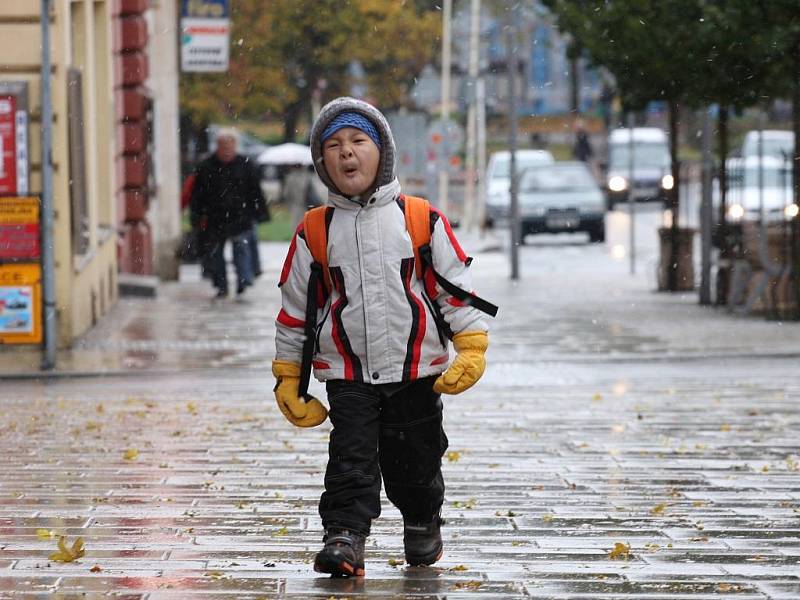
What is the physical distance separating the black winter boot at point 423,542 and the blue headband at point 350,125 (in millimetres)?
1211

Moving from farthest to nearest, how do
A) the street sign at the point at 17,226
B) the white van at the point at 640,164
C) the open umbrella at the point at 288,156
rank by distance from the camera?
the white van at the point at 640,164
the open umbrella at the point at 288,156
the street sign at the point at 17,226

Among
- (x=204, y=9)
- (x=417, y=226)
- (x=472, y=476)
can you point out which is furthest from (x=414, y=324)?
(x=204, y=9)

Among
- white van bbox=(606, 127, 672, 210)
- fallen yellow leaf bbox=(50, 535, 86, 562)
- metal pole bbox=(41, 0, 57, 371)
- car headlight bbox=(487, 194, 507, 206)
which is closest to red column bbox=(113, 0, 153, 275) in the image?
metal pole bbox=(41, 0, 57, 371)

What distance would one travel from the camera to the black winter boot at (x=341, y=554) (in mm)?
5828

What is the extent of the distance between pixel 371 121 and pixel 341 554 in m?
1.32

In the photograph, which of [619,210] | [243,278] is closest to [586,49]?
[243,278]

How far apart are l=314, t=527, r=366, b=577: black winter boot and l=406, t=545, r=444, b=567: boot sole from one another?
29cm

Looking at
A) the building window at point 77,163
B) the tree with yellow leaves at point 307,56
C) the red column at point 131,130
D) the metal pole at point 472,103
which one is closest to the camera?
the building window at point 77,163

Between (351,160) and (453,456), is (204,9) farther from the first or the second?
(351,160)

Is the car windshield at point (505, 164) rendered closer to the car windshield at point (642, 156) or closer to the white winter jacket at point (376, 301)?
the car windshield at point (642, 156)

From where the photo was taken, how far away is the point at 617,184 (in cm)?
4938

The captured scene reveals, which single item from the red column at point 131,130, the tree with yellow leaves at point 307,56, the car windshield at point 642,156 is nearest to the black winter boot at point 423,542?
the red column at point 131,130

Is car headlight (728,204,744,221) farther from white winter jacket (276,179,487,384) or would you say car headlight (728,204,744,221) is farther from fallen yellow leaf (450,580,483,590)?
fallen yellow leaf (450,580,483,590)

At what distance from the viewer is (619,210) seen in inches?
2019
